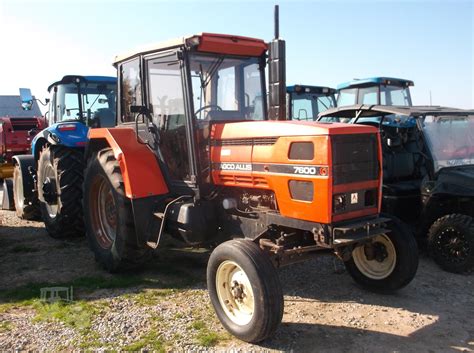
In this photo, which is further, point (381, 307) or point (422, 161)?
point (422, 161)

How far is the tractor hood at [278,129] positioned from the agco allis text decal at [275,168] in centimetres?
24

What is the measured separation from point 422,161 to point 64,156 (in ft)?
15.3

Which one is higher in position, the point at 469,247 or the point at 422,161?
the point at 422,161

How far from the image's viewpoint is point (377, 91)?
392 inches

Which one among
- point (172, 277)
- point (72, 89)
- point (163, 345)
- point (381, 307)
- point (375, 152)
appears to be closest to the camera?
point (163, 345)

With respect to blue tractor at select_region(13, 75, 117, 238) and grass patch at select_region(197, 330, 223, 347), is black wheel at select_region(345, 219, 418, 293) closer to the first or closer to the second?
grass patch at select_region(197, 330, 223, 347)

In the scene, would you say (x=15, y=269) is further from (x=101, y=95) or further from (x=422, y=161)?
(x=422, y=161)

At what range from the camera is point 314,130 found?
3461 mm

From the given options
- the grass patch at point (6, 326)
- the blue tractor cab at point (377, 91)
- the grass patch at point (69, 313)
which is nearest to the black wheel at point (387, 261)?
the grass patch at point (69, 313)

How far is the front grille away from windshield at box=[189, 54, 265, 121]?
1220 millimetres

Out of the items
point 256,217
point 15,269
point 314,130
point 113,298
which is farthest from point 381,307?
point 15,269

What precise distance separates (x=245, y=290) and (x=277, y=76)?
1843 millimetres

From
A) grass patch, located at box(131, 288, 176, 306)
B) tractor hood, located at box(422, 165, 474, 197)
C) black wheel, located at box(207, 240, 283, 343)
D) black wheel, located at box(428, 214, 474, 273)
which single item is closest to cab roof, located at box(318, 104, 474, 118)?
tractor hood, located at box(422, 165, 474, 197)

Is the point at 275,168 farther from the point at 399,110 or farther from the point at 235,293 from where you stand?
the point at 399,110
